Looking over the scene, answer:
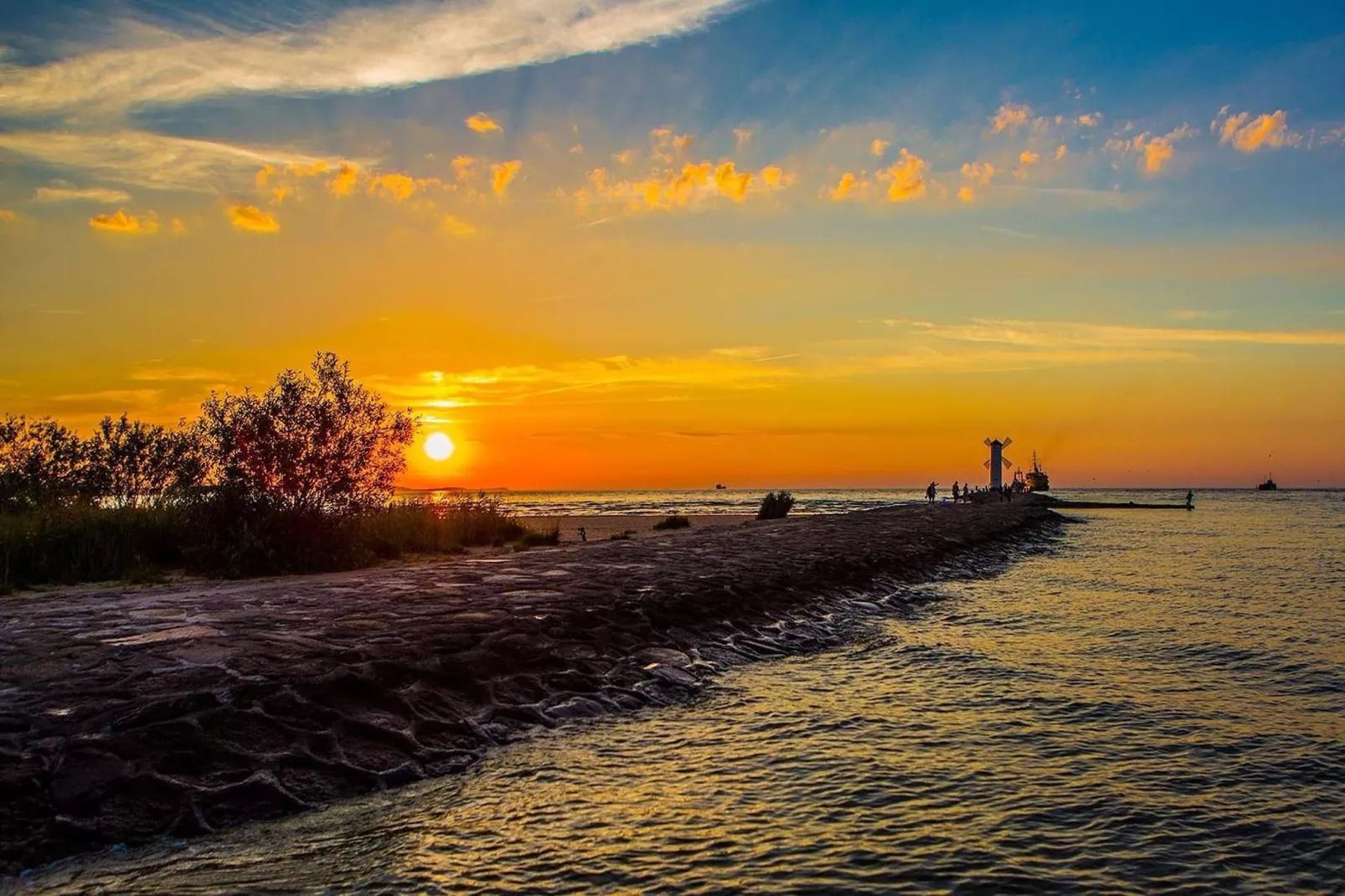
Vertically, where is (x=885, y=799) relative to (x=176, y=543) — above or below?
below

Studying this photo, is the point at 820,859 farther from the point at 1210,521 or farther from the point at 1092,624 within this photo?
the point at 1210,521

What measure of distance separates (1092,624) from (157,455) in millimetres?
35332

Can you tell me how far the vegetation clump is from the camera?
19625 mm

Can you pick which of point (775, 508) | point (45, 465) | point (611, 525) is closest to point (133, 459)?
point (45, 465)

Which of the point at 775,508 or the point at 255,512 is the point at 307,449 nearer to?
→ the point at 255,512

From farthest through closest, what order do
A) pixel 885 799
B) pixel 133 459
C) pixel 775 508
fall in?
1. pixel 775 508
2. pixel 133 459
3. pixel 885 799

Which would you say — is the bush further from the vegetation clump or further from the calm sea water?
the calm sea water

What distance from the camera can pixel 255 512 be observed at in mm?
21875

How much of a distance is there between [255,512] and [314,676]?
15202mm

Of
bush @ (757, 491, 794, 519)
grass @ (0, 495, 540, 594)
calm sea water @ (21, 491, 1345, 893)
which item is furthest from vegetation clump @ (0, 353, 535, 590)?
bush @ (757, 491, 794, 519)

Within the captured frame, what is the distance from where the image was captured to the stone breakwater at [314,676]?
6395 millimetres

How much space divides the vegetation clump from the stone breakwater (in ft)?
16.1

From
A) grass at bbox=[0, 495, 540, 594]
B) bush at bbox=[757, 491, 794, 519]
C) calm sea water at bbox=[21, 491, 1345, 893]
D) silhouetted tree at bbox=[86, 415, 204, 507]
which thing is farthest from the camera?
bush at bbox=[757, 491, 794, 519]

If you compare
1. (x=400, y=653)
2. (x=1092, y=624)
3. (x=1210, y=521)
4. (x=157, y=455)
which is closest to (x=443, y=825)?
(x=400, y=653)
